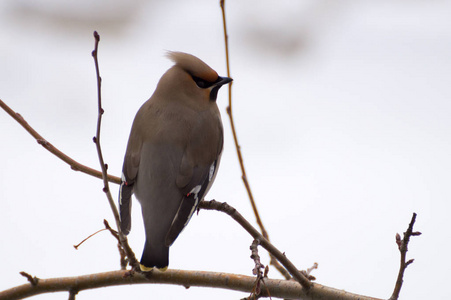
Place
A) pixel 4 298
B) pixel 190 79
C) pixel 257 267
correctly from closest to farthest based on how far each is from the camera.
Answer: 1. pixel 257 267
2. pixel 4 298
3. pixel 190 79

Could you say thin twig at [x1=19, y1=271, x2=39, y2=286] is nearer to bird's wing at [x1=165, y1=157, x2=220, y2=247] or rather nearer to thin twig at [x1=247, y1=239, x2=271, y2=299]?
bird's wing at [x1=165, y1=157, x2=220, y2=247]

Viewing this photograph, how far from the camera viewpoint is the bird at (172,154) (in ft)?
9.56

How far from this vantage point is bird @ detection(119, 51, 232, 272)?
2.91 m

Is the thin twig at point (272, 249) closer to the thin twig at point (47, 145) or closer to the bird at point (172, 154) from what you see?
the bird at point (172, 154)

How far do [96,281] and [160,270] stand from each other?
0.94 feet

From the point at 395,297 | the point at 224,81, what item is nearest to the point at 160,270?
the point at 395,297

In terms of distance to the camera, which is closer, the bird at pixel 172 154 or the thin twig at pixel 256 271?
the thin twig at pixel 256 271

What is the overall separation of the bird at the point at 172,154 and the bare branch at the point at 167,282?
8 centimetres

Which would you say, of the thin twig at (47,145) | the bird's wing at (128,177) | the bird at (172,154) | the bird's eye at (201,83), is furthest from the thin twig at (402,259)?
the bird's eye at (201,83)

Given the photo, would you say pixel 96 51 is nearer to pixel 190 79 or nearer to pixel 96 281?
pixel 96 281

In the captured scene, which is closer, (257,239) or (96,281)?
(257,239)

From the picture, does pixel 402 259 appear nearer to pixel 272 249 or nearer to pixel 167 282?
pixel 272 249

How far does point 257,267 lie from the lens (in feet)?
6.67

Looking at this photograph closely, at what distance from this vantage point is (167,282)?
2.70 metres
